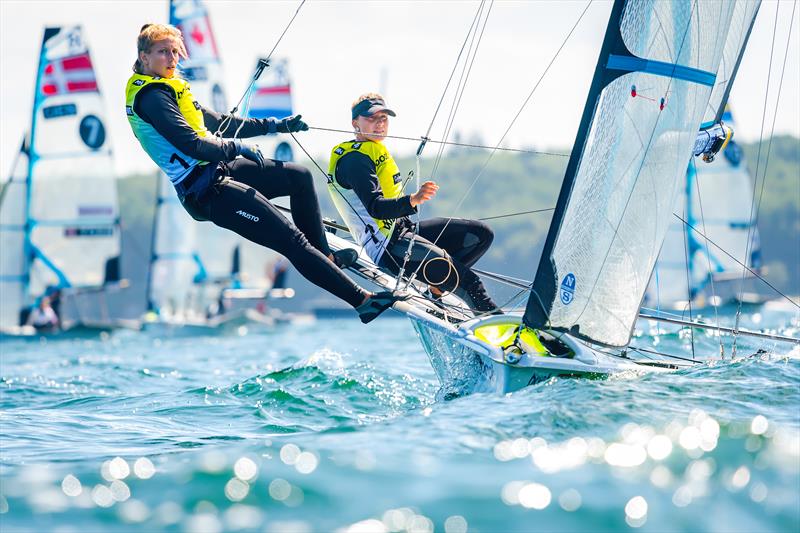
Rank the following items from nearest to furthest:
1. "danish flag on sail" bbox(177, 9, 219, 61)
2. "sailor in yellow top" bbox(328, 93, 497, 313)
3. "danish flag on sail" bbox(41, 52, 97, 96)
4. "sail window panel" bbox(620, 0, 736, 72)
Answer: "sail window panel" bbox(620, 0, 736, 72) → "sailor in yellow top" bbox(328, 93, 497, 313) → "danish flag on sail" bbox(41, 52, 97, 96) → "danish flag on sail" bbox(177, 9, 219, 61)

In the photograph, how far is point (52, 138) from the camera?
72.8ft

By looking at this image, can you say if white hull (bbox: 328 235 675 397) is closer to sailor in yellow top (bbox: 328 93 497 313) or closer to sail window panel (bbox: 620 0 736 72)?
sailor in yellow top (bbox: 328 93 497 313)

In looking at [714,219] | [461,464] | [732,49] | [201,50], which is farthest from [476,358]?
[201,50]

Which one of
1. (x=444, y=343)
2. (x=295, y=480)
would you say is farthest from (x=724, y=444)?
(x=444, y=343)

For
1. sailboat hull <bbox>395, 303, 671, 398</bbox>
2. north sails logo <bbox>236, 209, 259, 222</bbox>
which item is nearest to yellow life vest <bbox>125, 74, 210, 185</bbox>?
north sails logo <bbox>236, 209, 259, 222</bbox>

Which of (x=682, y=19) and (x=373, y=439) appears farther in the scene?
(x=682, y=19)

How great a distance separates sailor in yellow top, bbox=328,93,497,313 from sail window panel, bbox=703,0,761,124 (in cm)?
149

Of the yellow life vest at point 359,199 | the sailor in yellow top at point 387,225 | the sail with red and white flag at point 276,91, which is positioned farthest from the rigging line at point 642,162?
the sail with red and white flag at point 276,91

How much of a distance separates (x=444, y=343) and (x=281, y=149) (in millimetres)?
18097

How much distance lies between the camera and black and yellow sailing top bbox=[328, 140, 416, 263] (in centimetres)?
534

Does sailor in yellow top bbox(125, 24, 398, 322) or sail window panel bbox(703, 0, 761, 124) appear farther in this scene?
sail window panel bbox(703, 0, 761, 124)

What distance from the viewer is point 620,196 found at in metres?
5.17

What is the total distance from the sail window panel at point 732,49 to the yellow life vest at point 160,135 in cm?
A: 276

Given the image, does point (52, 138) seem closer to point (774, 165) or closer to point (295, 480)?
point (295, 480)
